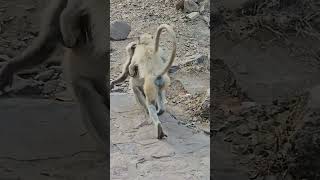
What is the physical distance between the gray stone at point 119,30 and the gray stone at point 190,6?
20.2 inches

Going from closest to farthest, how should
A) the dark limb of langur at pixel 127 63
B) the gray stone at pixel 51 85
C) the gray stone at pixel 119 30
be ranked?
the gray stone at pixel 51 85
the dark limb of langur at pixel 127 63
the gray stone at pixel 119 30

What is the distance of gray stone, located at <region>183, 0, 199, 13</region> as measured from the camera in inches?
165

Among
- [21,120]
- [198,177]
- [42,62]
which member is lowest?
[198,177]

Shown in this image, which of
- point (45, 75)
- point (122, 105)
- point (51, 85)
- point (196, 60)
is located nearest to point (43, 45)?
point (45, 75)

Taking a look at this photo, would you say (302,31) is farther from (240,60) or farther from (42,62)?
(42,62)

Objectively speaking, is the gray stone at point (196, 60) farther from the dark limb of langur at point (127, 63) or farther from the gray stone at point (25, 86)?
the gray stone at point (25, 86)

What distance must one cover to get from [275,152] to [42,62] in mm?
853

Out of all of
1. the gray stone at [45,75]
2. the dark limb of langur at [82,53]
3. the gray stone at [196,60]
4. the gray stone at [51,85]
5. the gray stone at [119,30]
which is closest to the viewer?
the dark limb of langur at [82,53]

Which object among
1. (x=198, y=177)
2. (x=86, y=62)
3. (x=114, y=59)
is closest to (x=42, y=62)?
(x=86, y=62)

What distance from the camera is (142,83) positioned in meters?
2.81

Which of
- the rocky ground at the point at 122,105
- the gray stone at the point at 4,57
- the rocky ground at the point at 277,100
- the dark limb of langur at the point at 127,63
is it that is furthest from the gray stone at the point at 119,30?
the gray stone at the point at 4,57


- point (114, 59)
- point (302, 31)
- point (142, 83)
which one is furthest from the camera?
point (114, 59)

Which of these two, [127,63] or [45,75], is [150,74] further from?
[45,75]

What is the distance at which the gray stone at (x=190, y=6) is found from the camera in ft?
13.8
